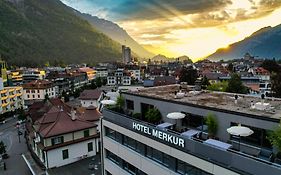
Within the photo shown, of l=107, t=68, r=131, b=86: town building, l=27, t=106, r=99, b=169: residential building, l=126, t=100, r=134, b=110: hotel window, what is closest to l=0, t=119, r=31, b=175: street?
l=27, t=106, r=99, b=169: residential building

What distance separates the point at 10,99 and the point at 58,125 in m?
66.2

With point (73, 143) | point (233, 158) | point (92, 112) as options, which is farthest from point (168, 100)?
point (92, 112)

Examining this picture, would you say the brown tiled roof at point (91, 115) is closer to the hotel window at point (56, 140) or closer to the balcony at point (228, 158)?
the hotel window at point (56, 140)

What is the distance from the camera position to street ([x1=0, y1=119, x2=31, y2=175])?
139ft

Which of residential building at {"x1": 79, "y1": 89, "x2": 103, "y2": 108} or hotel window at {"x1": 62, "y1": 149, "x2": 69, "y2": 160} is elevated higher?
residential building at {"x1": 79, "y1": 89, "x2": 103, "y2": 108}

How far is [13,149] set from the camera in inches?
2144

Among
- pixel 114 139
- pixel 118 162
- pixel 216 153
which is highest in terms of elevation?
pixel 216 153

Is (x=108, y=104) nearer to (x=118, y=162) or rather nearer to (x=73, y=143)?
(x=118, y=162)

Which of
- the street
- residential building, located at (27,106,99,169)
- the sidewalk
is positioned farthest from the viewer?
the street

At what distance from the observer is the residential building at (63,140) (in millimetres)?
36312

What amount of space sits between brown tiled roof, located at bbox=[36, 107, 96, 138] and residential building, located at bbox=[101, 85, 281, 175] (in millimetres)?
13901

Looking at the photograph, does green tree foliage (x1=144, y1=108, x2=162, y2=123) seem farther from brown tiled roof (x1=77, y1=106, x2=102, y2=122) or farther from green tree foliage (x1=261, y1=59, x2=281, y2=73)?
green tree foliage (x1=261, y1=59, x2=281, y2=73)

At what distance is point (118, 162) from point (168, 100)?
864cm

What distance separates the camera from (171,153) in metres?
16.9
